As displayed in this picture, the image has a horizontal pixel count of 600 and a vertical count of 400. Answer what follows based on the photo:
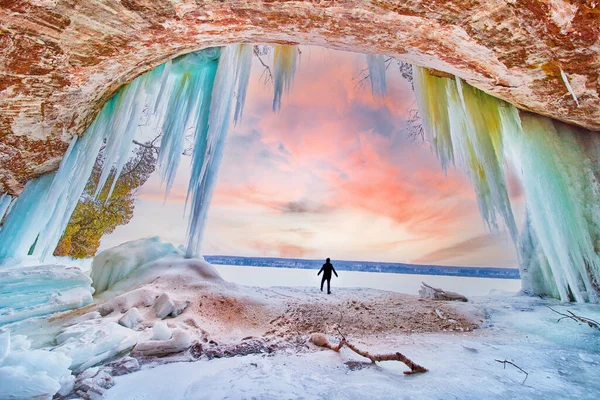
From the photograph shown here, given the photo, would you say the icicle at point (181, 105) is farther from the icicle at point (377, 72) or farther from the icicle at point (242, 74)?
the icicle at point (377, 72)

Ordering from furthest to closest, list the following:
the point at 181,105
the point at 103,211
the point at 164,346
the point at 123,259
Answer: the point at 103,211, the point at 123,259, the point at 181,105, the point at 164,346

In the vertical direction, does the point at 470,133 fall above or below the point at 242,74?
below

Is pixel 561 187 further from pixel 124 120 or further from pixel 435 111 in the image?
pixel 124 120

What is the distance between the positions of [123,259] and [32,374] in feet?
14.7

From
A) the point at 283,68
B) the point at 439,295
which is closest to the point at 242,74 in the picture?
the point at 283,68

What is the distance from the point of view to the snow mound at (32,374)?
5.48 ft

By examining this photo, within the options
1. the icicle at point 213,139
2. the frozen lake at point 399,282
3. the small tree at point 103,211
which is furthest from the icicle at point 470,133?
the small tree at point 103,211

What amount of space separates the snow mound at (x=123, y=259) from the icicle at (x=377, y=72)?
229 inches

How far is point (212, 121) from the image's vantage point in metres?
4.19

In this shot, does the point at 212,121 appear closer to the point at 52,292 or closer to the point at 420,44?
the point at 420,44

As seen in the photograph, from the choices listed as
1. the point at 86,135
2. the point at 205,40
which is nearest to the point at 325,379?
the point at 205,40

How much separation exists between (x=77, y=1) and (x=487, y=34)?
10.5 feet

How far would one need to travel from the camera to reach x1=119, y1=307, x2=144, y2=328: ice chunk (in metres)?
3.18

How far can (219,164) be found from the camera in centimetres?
481
